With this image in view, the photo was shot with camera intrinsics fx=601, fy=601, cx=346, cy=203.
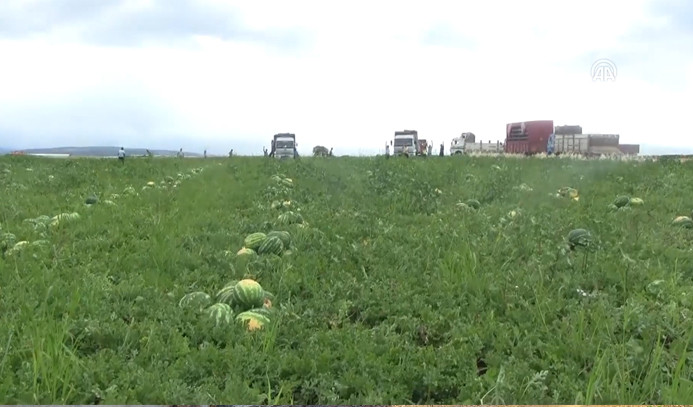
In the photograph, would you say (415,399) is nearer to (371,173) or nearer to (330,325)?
(330,325)

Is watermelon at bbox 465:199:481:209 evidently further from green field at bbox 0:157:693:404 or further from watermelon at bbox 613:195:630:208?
watermelon at bbox 613:195:630:208

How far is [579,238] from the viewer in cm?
686

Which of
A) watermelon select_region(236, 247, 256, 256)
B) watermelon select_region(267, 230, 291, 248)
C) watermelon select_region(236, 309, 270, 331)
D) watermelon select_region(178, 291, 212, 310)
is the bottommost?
watermelon select_region(236, 309, 270, 331)

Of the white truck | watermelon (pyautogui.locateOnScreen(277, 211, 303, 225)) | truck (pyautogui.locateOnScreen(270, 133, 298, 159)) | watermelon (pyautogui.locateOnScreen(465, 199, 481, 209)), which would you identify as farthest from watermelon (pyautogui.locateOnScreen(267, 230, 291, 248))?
the white truck

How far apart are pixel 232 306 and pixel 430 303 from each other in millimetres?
1589

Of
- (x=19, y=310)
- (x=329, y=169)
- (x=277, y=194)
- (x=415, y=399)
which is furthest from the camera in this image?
(x=329, y=169)

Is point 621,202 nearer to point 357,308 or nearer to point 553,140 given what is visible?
point 357,308

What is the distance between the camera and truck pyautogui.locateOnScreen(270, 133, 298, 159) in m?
37.8

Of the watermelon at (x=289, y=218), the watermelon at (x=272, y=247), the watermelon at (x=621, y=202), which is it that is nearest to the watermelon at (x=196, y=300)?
the watermelon at (x=272, y=247)

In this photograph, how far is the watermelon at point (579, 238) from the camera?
22.1ft

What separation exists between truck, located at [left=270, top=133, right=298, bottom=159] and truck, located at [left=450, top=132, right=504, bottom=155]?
13.5 meters

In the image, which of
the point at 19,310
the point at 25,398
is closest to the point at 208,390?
the point at 25,398

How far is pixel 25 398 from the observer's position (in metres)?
2.97

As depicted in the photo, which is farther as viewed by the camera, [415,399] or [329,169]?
[329,169]
